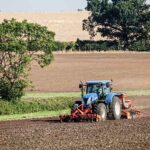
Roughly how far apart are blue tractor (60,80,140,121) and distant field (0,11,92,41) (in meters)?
83.0

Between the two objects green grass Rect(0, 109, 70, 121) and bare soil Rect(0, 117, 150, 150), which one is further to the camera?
green grass Rect(0, 109, 70, 121)

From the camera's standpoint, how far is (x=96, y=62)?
66.2 m

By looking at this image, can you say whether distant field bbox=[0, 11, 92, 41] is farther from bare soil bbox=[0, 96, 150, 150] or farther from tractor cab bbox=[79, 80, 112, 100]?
bare soil bbox=[0, 96, 150, 150]

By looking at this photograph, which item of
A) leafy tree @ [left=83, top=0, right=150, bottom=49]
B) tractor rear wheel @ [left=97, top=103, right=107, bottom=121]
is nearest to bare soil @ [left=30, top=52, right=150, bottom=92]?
tractor rear wheel @ [left=97, top=103, right=107, bottom=121]

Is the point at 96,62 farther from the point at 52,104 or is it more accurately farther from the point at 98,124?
the point at 98,124

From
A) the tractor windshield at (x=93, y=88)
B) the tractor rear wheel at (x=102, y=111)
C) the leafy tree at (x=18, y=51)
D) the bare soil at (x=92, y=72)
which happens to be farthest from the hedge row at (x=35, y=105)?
the bare soil at (x=92, y=72)

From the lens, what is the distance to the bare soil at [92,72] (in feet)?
170

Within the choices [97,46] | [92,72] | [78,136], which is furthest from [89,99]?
[97,46]

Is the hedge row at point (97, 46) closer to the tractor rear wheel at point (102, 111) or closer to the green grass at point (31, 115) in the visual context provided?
the green grass at point (31, 115)

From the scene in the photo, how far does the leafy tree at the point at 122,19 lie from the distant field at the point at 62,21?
44.0ft

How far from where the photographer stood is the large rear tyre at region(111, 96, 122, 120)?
29711mm

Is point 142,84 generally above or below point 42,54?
below

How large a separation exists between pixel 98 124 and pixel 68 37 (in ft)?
291

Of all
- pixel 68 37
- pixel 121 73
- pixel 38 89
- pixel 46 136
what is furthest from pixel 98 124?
pixel 68 37
